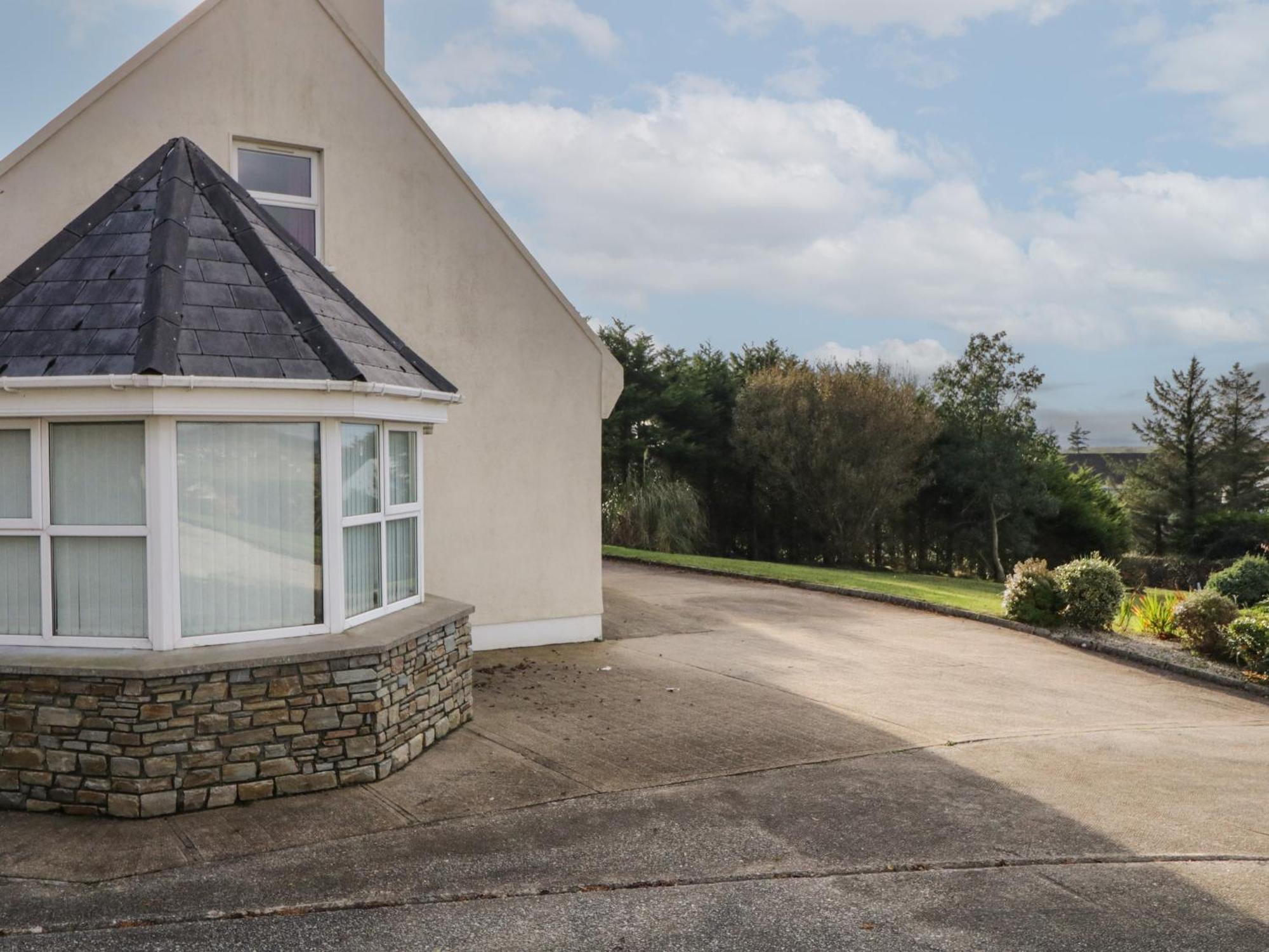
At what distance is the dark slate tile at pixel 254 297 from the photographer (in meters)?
7.97

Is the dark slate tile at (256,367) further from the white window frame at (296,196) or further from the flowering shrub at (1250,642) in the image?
the flowering shrub at (1250,642)

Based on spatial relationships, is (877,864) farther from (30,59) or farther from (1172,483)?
(1172,483)

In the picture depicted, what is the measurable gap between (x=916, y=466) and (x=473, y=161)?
20.7m

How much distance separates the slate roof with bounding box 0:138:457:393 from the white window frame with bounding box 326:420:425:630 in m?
0.46

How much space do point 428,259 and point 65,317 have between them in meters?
5.02

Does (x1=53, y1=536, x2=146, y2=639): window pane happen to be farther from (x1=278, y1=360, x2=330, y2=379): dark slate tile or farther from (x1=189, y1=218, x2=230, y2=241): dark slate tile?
(x1=189, y1=218, x2=230, y2=241): dark slate tile

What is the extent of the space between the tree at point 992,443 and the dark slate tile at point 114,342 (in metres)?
27.2

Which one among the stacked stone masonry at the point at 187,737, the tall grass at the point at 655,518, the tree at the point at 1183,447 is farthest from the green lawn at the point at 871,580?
the tree at the point at 1183,447

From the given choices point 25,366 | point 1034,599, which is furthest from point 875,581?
point 25,366

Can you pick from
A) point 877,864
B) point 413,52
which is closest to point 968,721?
point 877,864

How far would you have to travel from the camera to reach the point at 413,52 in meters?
14.9

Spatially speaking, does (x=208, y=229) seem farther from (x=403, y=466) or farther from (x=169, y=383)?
(x=403, y=466)

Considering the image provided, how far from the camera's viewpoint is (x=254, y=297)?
8.07 m

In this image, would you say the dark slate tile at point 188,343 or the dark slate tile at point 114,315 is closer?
the dark slate tile at point 188,343
